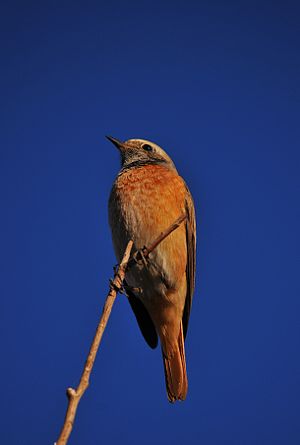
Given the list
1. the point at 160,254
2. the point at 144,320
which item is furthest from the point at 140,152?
the point at 144,320

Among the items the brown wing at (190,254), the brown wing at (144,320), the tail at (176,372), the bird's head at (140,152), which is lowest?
the tail at (176,372)

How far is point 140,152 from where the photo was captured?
748cm

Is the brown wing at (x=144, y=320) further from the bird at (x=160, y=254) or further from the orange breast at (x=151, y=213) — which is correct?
the orange breast at (x=151, y=213)

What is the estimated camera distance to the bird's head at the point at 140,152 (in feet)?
24.3

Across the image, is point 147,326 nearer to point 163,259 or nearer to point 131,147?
point 163,259

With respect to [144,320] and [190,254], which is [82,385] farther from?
[144,320]

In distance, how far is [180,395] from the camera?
18.9 ft

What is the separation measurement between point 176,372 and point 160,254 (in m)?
1.35

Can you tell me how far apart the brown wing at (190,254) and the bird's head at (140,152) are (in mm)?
1167

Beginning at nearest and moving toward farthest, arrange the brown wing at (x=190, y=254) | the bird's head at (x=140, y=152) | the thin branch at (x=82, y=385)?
the thin branch at (x=82, y=385)
the brown wing at (x=190, y=254)
the bird's head at (x=140, y=152)

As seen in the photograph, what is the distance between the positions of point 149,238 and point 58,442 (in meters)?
3.99

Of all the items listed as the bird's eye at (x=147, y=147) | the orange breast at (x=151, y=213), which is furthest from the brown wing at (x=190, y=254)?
the bird's eye at (x=147, y=147)

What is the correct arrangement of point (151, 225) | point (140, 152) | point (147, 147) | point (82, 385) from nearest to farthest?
point (82, 385)
point (151, 225)
point (140, 152)
point (147, 147)

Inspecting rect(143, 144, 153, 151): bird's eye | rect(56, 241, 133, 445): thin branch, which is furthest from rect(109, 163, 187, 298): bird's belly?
rect(56, 241, 133, 445): thin branch
